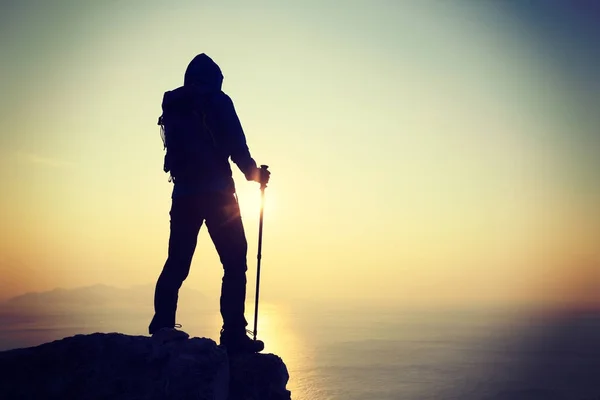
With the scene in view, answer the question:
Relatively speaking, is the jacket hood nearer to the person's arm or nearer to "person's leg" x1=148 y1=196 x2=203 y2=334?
the person's arm

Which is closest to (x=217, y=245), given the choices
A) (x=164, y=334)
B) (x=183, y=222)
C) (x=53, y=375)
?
(x=183, y=222)

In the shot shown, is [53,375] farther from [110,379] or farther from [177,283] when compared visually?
[177,283]

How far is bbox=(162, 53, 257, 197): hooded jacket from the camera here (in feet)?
23.9

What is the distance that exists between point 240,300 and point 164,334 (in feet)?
4.62

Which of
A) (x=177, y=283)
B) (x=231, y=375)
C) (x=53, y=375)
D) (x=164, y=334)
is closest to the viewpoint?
(x=53, y=375)

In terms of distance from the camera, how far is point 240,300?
7551 mm

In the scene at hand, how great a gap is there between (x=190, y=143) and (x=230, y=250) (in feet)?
5.75

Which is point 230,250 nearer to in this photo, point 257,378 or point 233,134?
point 233,134

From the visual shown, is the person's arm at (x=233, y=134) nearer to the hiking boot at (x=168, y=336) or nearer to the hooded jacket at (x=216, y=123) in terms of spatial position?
the hooded jacket at (x=216, y=123)

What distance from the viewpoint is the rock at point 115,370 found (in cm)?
564

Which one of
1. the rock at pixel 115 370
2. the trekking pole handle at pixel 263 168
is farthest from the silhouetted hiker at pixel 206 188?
the rock at pixel 115 370

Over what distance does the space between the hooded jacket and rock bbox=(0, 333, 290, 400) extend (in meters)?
2.35

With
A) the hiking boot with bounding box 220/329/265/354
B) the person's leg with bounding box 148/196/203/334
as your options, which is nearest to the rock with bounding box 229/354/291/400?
the hiking boot with bounding box 220/329/265/354

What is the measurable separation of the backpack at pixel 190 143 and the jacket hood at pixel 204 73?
0.38 meters
